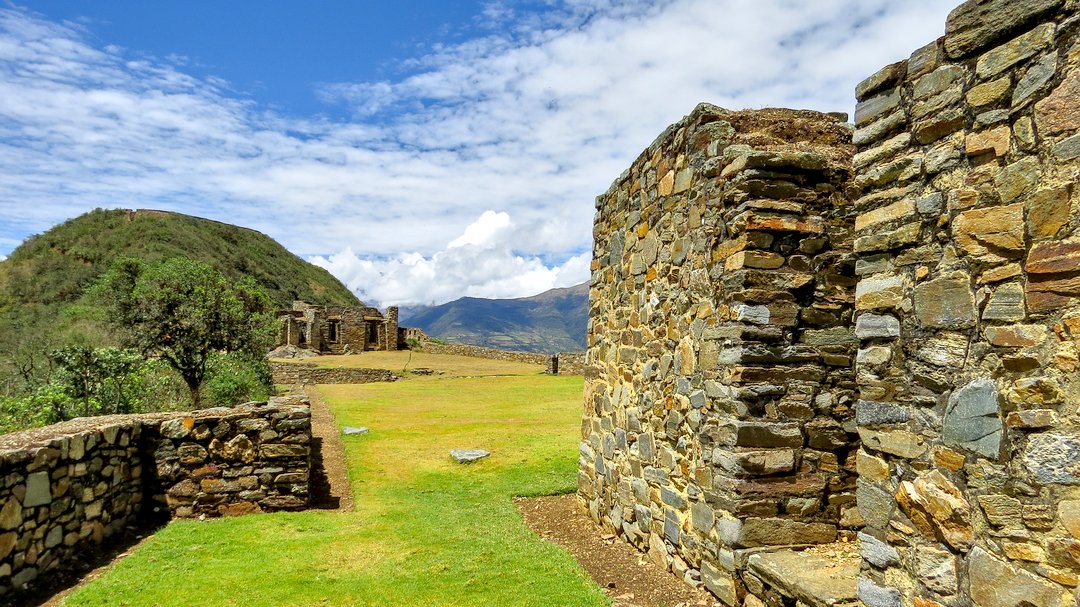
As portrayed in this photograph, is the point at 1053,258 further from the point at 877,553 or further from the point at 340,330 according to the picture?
the point at 340,330

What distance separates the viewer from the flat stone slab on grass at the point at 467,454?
43.0ft

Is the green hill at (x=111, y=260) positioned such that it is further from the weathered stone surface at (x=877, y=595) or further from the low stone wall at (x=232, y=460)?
the weathered stone surface at (x=877, y=595)

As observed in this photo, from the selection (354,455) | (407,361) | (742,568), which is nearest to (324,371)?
(407,361)

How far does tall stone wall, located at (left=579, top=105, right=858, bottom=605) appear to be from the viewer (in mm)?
5605

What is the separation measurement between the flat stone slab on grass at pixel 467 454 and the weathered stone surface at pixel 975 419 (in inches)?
429

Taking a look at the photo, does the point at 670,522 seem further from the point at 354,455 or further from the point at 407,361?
the point at 407,361

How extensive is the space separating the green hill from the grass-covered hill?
40mm

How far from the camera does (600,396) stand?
30.3 ft

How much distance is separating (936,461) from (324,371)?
35148 millimetres

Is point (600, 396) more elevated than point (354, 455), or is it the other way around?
point (600, 396)

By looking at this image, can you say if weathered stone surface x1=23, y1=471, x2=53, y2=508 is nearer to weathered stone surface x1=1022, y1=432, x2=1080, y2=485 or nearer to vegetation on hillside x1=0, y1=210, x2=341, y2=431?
vegetation on hillside x1=0, y1=210, x2=341, y2=431

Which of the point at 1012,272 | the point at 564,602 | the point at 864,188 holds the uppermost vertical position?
the point at 864,188

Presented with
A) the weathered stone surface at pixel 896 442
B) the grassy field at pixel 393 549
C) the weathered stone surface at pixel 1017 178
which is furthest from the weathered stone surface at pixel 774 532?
the weathered stone surface at pixel 1017 178

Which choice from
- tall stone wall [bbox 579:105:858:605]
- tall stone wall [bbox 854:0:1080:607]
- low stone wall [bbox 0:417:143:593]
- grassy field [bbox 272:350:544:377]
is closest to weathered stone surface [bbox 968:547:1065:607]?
tall stone wall [bbox 854:0:1080:607]
